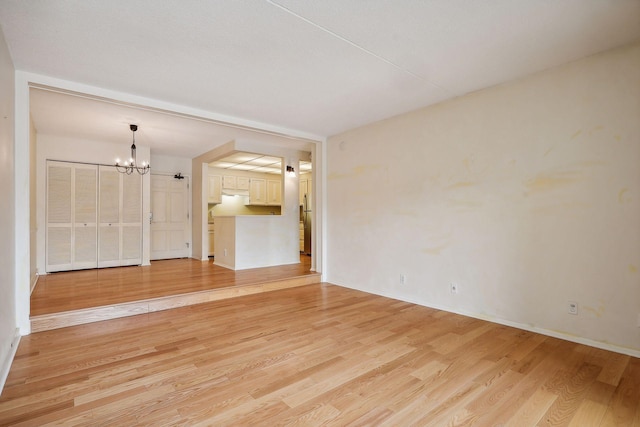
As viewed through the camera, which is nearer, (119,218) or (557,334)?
(557,334)

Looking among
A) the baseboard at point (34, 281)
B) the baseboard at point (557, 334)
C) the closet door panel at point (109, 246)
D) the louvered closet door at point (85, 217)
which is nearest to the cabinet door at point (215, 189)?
the closet door panel at point (109, 246)

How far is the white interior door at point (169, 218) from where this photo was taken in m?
7.21

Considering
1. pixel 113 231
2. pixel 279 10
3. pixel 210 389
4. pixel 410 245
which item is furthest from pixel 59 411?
pixel 113 231

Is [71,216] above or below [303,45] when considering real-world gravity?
below

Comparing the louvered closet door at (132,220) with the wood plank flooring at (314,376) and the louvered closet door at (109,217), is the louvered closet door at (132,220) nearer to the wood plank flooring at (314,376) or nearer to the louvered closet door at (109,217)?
the louvered closet door at (109,217)

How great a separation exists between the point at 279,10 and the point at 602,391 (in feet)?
10.9

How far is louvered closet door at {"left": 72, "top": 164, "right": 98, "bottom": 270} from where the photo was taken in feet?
19.1

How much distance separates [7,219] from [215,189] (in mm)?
5420

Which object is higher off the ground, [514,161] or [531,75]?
[531,75]

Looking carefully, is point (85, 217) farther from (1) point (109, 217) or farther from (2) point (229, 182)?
(2) point (229, 182)

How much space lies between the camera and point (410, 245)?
13.7 ft

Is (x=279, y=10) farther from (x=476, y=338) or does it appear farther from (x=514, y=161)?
(x=476, y=338)

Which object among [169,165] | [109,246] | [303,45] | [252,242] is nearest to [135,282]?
[109,246]

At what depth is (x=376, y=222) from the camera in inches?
183
